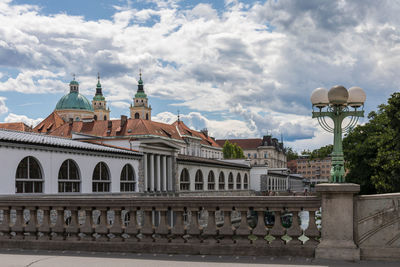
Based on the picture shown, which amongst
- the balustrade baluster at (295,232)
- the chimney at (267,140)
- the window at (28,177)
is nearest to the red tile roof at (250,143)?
the chimney at (267,140)

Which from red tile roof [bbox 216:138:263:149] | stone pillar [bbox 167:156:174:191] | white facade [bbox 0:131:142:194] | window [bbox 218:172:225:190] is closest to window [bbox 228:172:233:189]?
window [bbox 218:172:225:190]

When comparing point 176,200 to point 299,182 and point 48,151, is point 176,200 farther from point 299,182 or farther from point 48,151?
point 299,182

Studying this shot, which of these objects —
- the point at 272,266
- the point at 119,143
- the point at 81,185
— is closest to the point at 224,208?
the point at 272,266

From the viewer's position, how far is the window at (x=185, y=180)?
64.6m

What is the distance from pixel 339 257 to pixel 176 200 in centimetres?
294

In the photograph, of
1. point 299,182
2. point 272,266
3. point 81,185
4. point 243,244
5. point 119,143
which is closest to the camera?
point 272,266

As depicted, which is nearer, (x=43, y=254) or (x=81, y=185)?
(x=43, y=254)

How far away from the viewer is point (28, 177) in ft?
110

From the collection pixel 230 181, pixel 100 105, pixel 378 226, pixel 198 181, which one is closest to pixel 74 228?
pixel 378 226

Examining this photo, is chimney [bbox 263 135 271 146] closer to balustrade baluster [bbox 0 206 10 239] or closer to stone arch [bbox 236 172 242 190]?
stone arch [bbox 236 172 242 190]

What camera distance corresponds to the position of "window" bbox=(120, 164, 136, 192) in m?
46.9

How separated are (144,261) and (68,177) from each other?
3110 centimetres

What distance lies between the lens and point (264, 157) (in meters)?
189

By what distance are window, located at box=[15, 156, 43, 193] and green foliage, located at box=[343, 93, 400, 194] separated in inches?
923
